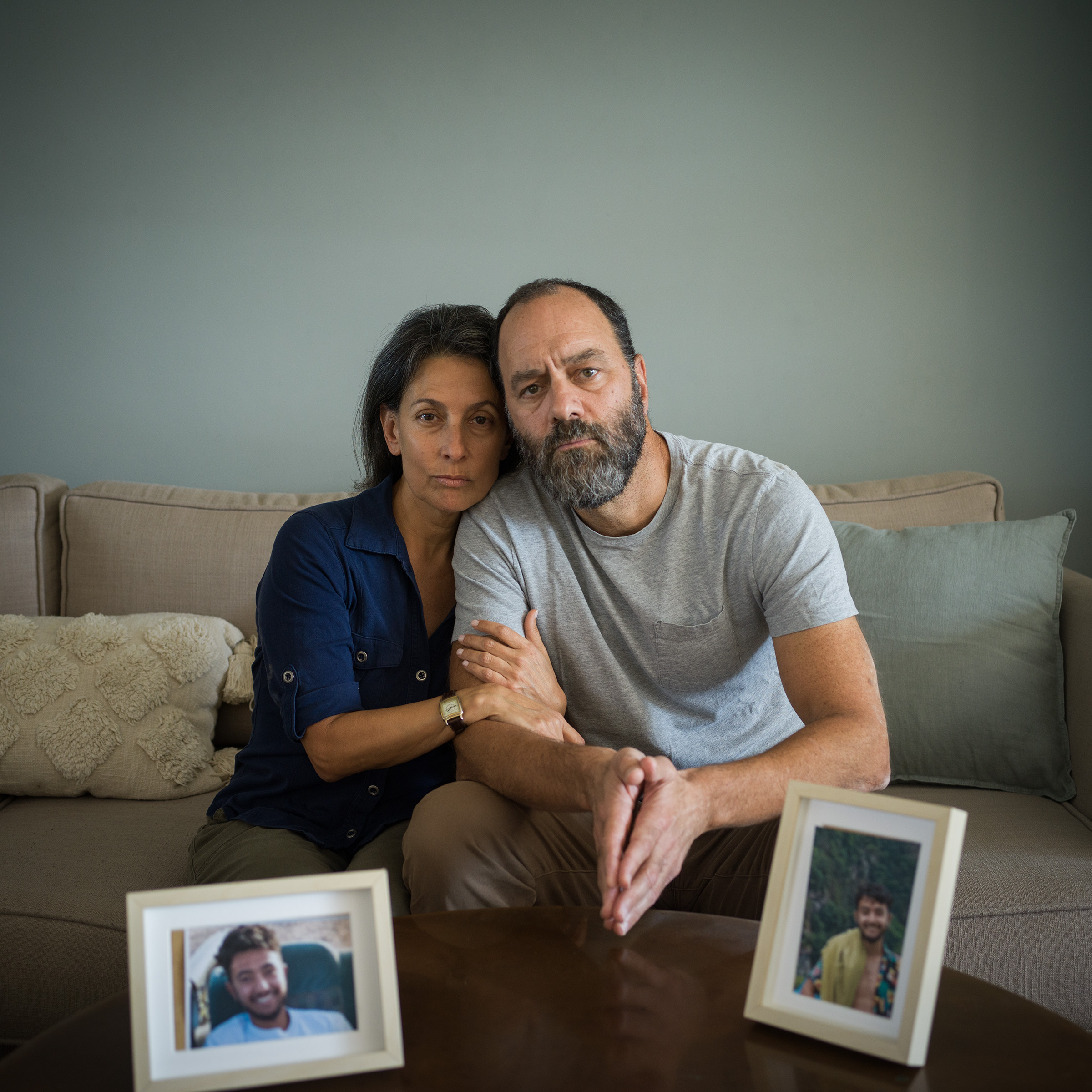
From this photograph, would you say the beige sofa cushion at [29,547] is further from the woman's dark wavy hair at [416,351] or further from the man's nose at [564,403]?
the man's nose at [564,403]

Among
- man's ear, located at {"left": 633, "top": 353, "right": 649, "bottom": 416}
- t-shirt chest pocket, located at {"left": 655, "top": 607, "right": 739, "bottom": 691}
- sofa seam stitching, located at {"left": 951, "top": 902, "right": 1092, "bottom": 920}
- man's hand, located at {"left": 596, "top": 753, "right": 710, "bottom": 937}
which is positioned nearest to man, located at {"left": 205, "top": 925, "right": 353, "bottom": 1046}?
man's hand, located at {"left": 596, "top": 753, "right": 710, "bottom": 937}

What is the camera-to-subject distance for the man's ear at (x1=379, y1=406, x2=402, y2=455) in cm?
153

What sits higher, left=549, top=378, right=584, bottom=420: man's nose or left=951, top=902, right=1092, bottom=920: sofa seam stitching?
left=549, top=378, right=584, bottom=420: man's nose

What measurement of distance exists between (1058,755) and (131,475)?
2259 mm

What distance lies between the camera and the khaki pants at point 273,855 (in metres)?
1.24

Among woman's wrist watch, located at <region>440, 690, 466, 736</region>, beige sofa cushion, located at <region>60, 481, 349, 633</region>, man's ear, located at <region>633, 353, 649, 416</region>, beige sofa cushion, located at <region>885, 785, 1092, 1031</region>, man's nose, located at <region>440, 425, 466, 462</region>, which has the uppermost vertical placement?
man's ear, located at <region>633, 353, 649, 416</region>

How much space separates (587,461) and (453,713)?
44cm

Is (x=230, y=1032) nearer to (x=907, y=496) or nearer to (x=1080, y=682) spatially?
(x=1080, y=682)

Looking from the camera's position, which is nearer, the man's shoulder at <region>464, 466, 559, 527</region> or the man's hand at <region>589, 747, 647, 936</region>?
the man's hand at <region>589, 747, 647, 936</region>

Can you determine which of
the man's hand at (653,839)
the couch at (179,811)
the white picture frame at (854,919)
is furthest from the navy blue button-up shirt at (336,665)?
the white picture frame at (854,919)

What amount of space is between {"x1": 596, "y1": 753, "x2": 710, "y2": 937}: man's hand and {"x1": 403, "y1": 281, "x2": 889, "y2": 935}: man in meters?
0.13

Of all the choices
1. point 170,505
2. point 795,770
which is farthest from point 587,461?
point 170,505

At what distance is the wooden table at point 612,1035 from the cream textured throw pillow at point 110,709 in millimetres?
936

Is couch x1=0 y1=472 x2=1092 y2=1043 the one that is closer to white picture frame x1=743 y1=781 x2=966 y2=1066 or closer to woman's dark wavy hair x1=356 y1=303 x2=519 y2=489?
Result: woman's dark wavy hair x1=356 y1=303 x2=519 y2=489
